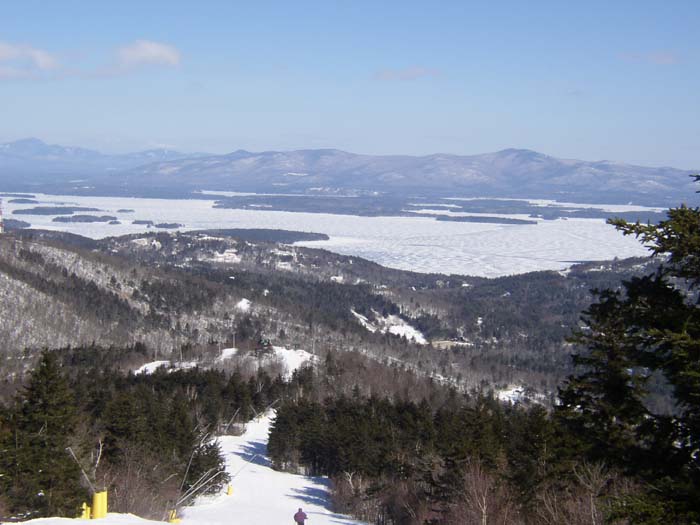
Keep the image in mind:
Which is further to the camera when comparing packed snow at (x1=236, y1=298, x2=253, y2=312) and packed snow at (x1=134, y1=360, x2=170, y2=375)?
A: packed snow at (x1=236, y1=298, x2=253, y2=312)

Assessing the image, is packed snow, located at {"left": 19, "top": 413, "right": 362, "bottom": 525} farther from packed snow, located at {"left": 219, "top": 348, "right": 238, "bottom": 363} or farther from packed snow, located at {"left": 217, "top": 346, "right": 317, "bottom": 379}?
packed snow, located at {"left": 219, "top": 348, "right": 238, "bottom": 363}

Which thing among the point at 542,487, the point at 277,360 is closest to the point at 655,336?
the point at 542,487

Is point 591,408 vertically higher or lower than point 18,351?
higher

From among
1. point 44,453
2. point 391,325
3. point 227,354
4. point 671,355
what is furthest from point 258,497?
point 391,325

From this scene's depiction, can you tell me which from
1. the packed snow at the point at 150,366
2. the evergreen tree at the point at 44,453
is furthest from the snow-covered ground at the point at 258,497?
the packed snow at the point at 150,366

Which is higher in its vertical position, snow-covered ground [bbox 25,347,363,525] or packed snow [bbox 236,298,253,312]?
snow-covered ground [bbox 25,347,363,525]

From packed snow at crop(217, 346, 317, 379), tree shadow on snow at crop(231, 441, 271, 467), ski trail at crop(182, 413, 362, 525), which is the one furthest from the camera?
packed snow at crop(217, 346, 317, 379)

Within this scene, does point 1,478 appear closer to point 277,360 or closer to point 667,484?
point 667,484

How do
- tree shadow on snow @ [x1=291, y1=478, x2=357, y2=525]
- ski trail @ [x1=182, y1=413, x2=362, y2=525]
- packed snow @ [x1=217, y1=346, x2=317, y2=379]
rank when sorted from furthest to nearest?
packed snow @ [x1=217, y1=346, x2=317, y2=379] → tree shadow on snow @ [x1=291, y1=478, x2=357, y2=525] → ski trail @ [x1=182, y1=413, x2=362, y2=525]

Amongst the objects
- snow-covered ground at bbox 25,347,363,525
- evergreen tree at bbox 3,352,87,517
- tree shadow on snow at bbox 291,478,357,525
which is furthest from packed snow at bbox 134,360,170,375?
evergreen tree at bbox 3,352,87,517
